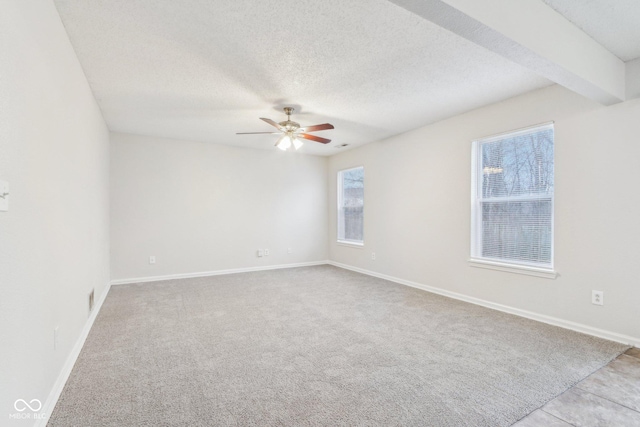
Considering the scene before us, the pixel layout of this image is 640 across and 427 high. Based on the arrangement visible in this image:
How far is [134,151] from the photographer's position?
16.0 feet

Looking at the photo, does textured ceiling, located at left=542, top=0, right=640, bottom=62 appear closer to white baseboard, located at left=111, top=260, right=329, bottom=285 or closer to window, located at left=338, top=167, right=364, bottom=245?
window, located at left=338, top=167, right=364, bottom=245

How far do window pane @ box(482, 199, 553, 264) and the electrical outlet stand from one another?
452 mm

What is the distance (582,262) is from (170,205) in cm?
560

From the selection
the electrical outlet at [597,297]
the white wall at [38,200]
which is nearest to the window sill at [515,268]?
the electrical outlet at [597,297]

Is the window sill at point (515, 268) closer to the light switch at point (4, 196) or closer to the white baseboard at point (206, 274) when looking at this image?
the white baseboard at point (206, 274)

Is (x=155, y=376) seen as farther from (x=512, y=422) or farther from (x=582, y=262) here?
(x=582, y=262)

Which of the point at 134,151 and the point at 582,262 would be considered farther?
the point at 134,151

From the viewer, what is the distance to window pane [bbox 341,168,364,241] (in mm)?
5918

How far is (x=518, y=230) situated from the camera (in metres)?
3.40

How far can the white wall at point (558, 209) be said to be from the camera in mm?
2627

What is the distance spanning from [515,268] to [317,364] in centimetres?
250

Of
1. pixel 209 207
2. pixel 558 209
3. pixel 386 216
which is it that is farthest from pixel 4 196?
pixel 386 216

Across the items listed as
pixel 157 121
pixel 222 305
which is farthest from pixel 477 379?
pixel 157 121

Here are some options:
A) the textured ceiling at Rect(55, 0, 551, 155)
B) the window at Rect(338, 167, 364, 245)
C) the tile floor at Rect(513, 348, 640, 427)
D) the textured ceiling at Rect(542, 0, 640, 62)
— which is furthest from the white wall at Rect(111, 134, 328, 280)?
the tile floor at Rect(513, 348, 640, 427)
